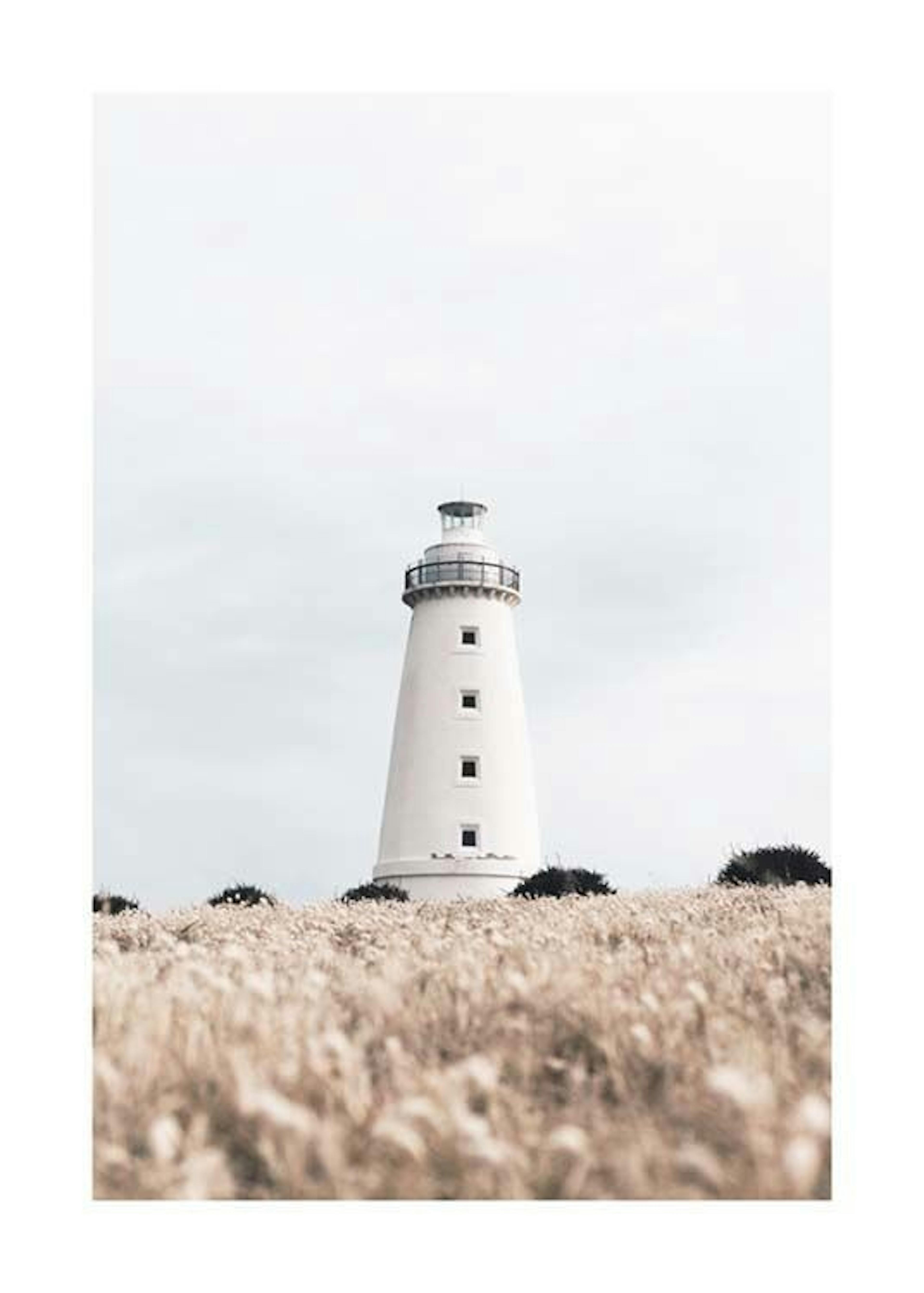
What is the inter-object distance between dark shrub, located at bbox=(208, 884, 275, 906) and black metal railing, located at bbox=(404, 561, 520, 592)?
16.4 meters

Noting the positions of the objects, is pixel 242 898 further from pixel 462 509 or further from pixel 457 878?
pixel 462 509

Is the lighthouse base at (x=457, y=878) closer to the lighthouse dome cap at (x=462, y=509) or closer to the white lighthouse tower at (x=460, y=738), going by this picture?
the white lighthouse tower at (x=460, y=738)

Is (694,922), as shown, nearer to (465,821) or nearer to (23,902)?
(23,902)

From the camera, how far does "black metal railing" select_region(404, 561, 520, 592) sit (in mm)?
39781

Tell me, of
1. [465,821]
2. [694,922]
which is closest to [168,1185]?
[694,922]

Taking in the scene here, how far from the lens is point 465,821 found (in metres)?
37.5

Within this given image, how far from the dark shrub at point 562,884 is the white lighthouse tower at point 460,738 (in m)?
9.25

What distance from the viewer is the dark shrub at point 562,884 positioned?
80.8ft

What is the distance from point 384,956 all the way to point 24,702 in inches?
116

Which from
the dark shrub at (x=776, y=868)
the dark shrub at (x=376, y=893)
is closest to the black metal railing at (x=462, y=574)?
the dark shrub at (x=376, y=893)

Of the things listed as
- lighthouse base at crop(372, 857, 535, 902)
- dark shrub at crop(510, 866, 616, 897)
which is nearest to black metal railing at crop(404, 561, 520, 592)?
lighthouse base at crop(372, 857, 535, 902)

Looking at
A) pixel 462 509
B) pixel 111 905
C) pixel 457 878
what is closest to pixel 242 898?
pixel 111 905

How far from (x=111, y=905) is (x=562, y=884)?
32.3 ft

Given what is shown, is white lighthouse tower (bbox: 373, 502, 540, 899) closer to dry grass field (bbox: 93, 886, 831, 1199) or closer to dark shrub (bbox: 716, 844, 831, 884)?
dark shrub (bbox: 716, 844, 831, 884)
